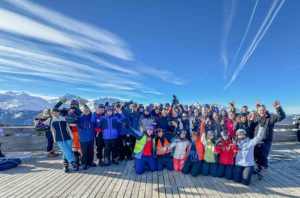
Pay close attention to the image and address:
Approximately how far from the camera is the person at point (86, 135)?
8.38m

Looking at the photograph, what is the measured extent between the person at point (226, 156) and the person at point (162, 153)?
1759 mm

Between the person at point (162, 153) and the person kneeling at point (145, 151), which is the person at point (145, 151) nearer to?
the person kneeling at point (145, 151)

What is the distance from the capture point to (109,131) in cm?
866

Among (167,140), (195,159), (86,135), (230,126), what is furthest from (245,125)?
(86,135)

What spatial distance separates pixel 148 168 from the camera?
8.15 metres

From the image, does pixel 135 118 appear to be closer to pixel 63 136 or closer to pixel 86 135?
pixel 86 135

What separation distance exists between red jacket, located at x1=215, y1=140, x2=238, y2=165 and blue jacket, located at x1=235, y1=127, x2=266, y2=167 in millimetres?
170

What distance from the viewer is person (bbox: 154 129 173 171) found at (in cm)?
815

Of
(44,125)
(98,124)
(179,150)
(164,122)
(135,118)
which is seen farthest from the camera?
(44,125)

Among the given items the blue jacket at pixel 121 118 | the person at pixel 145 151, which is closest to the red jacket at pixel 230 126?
the person at pixel 145 151

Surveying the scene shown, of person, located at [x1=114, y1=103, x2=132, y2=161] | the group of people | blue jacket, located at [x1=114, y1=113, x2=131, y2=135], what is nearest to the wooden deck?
the group of people

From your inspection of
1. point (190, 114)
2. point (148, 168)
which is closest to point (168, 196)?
point (148, 168)

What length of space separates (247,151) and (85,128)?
5.66 m

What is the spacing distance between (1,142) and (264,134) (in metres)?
11.9
